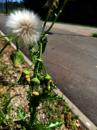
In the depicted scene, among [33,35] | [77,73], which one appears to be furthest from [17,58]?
[77,73]

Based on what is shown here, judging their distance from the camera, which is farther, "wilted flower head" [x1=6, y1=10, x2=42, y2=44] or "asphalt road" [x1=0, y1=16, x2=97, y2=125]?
"asphalt road" [x1=0, y1=16, x2=97, y2=125]

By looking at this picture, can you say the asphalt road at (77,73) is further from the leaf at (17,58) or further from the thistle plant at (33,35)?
the leaf at (17,58)

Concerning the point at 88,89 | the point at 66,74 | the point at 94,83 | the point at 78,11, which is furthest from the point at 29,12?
the point at 78,11

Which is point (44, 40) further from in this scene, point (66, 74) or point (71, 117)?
point (66, 74)

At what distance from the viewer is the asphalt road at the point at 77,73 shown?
329 inches

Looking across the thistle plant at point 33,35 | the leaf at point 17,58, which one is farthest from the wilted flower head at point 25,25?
the leaf at point 17,58

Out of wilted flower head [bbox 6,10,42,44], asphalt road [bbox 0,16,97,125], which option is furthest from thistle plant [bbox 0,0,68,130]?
asphalt road [bbox 0,16,97,125]

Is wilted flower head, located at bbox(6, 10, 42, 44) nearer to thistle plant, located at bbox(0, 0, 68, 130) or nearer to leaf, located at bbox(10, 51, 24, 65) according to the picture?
thistle plant, located at bbox(0, 0, 68, 130)

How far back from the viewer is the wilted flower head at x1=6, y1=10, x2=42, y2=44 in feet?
10.9

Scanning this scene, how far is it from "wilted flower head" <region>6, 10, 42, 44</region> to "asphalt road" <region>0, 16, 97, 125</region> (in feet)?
5.21

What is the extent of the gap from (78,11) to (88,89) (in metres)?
40.5

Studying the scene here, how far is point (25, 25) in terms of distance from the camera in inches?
134

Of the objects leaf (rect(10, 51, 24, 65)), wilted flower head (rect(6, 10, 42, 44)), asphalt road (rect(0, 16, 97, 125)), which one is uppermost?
wilted flower head (rect(6, 10, 42, 44))

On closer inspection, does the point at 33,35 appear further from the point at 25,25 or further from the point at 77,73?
the point at 77,73
